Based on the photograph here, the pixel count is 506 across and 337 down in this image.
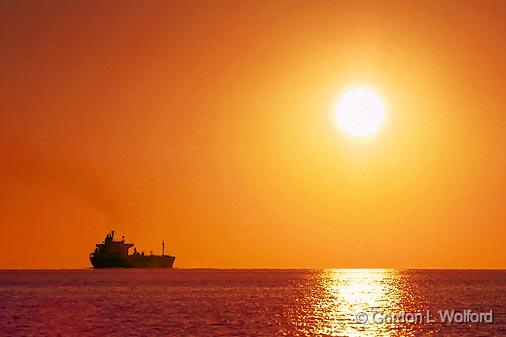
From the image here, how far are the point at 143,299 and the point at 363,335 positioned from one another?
6334 cm

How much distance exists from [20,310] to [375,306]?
46.7 m

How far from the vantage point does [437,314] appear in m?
98.2

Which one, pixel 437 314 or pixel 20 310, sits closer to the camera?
pixel 437 314

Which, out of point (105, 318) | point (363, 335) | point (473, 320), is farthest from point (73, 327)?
point (473, 320)

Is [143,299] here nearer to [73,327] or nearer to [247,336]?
[73,327]

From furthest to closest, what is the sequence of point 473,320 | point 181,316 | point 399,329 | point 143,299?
point 143,299, point 181,316, point 473,320, point 399,329

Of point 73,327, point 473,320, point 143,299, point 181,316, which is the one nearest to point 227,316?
point 181,316

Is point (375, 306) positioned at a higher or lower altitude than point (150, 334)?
higher

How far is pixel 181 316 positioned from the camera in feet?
311

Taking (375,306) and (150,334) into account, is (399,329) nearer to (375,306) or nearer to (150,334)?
(150,334)

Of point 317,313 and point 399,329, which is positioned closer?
point 399,329

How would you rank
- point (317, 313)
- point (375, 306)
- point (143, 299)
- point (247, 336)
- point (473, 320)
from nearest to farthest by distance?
point (247, 336) < point (473, 320) < point (317, 313) < point (375, 306) < point (143, 299)

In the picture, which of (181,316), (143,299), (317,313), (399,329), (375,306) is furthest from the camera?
(143,299)

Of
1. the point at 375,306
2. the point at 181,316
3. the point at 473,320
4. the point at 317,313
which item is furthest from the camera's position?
the point at 375,306
